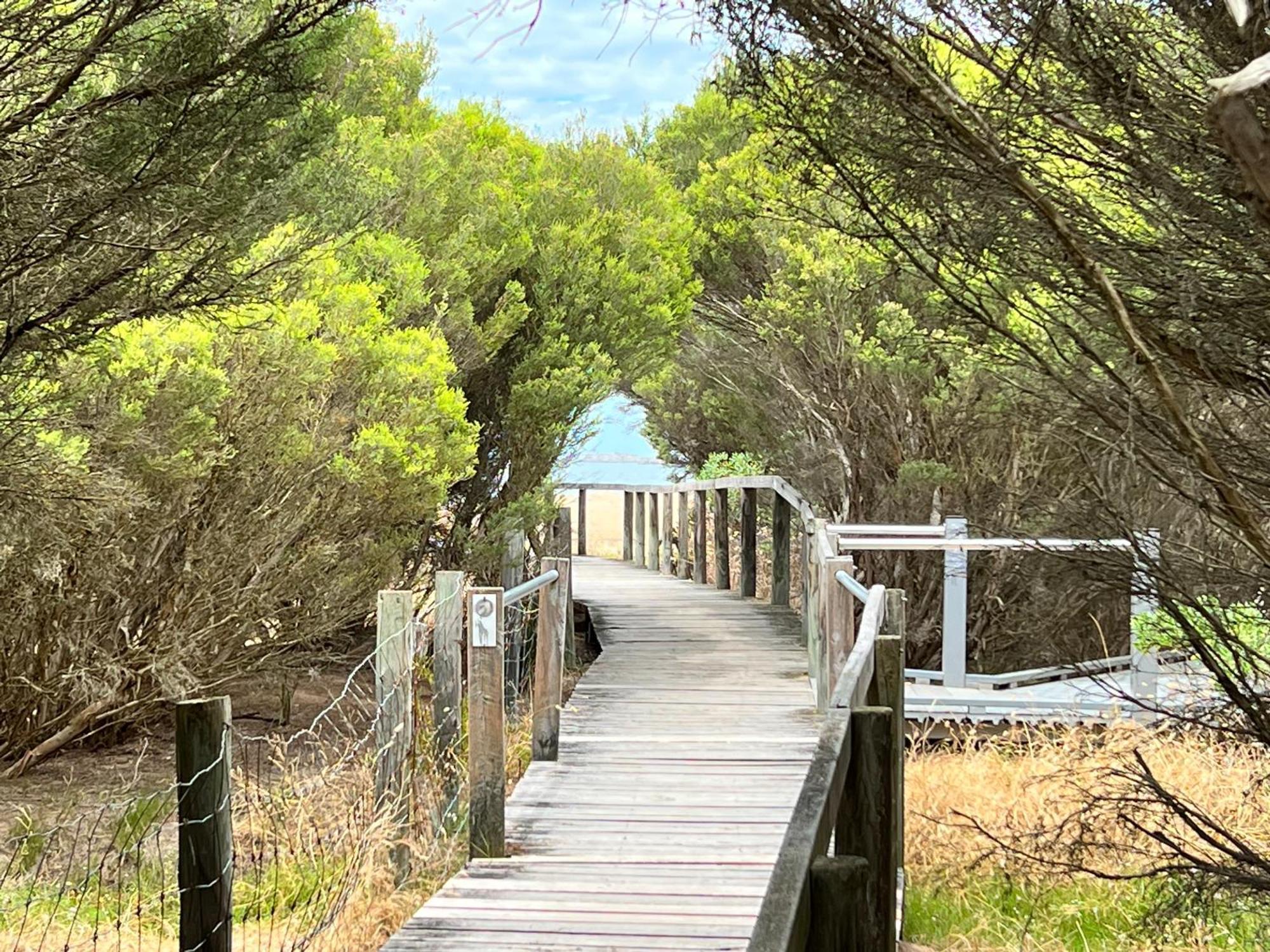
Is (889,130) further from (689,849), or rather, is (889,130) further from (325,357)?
(325,357)

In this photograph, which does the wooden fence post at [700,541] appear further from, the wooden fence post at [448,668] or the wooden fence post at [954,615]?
the wooden fence post at [448,668]

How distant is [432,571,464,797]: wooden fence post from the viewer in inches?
201

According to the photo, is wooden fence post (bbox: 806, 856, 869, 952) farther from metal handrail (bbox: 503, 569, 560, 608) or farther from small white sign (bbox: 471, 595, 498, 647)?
metal handrail (bbox: 503, 569, 560, 608)

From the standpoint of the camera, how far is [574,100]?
12.8 meters

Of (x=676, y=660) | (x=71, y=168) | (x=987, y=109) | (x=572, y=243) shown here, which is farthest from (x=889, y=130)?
(x=572, y=243)

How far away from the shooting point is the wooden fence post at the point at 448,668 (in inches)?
201

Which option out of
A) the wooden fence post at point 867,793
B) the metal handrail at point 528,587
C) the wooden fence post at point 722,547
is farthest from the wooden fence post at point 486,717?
the wooden fence post at point 722,547

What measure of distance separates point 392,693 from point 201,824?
2276 millimetres

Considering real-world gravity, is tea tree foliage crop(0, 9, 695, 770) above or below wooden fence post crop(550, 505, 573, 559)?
above

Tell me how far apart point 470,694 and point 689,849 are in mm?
1020

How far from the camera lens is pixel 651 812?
5.29 m

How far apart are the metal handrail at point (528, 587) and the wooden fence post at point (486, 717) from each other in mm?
151

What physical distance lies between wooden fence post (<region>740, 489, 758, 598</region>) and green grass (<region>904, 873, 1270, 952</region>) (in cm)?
689

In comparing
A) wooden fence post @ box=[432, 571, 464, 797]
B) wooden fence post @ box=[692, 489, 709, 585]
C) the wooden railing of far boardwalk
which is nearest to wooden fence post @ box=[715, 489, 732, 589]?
wooden fence post @ box=[692, 489, 709, 585]
